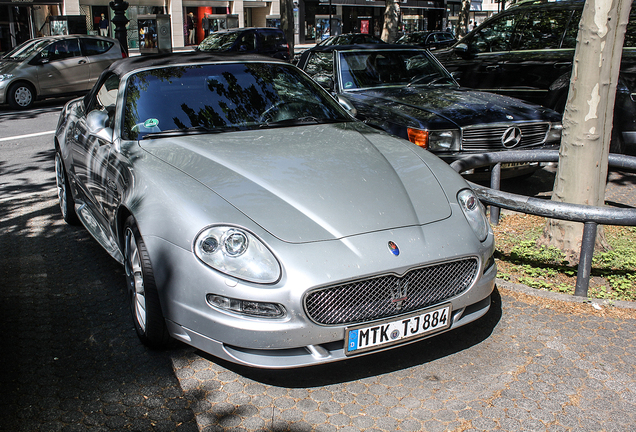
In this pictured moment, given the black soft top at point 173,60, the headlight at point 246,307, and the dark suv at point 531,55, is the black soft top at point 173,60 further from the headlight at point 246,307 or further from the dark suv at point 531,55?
the dark suv at point 531,55

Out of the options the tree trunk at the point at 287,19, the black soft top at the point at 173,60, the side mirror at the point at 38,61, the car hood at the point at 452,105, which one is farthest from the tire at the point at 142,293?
the tree trunk at the point at 287,19

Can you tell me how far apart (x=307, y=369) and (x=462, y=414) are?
89cm

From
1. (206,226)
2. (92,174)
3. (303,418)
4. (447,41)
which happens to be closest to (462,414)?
(303,418)

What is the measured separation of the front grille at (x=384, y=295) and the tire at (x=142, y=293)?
3.01 feet

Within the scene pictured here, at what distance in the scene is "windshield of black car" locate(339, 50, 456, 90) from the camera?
25.4 feet

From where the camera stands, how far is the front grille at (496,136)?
20.3 ft

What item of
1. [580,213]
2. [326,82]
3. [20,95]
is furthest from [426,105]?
[20,95]

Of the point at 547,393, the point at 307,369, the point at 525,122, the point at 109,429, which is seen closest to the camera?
the point at 109,429

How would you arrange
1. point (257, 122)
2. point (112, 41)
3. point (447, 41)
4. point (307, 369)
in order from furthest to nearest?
point (447, 41)
point (112, 41)
point (257, 122)
point (307, 369)

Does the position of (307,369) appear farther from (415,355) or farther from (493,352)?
(493,352)

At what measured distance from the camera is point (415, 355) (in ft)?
11.6

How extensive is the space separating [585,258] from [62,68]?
561 inches

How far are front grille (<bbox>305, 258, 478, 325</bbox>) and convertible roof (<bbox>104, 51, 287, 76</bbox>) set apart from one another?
8.36ft

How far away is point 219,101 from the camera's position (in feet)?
14.5
